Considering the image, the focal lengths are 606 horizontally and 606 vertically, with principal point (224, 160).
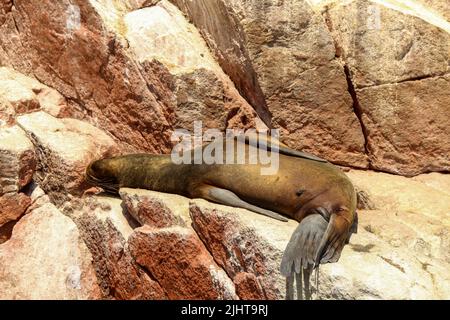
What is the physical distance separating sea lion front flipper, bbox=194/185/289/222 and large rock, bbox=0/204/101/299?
115 cm

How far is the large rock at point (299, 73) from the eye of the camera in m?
5.32

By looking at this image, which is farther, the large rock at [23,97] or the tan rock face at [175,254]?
the large rock at [23,97]

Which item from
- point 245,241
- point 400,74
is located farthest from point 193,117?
point 400,74

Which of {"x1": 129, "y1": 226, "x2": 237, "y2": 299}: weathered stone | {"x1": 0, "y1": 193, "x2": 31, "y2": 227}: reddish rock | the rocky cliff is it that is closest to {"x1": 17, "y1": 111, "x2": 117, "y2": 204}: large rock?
the rocky cliff

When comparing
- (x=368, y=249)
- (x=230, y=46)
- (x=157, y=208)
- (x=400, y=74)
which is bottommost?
(x=368, y=249)

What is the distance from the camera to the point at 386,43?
17.1 feet

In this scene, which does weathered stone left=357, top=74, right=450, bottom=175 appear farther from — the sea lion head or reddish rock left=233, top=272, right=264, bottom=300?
the sea lion head

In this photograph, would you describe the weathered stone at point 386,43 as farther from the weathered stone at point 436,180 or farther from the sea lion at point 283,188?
the sea lion at point 283,188

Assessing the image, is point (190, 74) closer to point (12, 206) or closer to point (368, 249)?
point (12, 206)

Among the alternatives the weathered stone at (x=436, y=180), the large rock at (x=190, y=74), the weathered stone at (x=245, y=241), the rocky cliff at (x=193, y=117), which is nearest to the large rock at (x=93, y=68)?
the rocky cliff at (x=193, y=117)

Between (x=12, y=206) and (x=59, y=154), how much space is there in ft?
1.96

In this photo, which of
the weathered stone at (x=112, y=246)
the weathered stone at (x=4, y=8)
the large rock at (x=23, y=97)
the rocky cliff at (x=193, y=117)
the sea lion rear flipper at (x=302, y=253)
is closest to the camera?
the sea lion rear flipper at (x=302, y=253)

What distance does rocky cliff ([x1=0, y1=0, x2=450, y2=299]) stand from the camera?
15.0 ft

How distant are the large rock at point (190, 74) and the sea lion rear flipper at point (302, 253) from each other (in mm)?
1812
